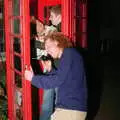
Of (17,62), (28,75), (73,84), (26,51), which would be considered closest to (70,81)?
(73,84)

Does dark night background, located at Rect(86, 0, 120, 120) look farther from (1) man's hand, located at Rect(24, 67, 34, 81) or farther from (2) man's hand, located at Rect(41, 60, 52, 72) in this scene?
(1) man's hand, located at Rect(24, 67, 34, 81)

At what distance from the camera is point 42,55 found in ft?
15.4

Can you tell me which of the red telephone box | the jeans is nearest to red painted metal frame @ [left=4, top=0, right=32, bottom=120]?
the red telephone box

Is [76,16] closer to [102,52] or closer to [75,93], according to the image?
[75,93]

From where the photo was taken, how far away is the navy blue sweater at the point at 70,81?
3.53 metres

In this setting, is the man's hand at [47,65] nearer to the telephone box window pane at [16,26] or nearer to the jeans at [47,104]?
the jeans at [47,104]

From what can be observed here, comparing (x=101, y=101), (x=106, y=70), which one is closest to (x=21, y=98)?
(x=101, y=101)

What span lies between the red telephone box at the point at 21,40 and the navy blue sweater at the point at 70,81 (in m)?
0.55

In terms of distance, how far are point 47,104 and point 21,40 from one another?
106cm

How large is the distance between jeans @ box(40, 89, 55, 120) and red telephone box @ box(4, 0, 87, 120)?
346 mm

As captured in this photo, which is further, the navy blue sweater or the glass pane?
the glass pane

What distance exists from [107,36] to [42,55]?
6.48 metres

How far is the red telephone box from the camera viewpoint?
403 centimetres

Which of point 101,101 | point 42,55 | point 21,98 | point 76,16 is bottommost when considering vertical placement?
point 101,101
